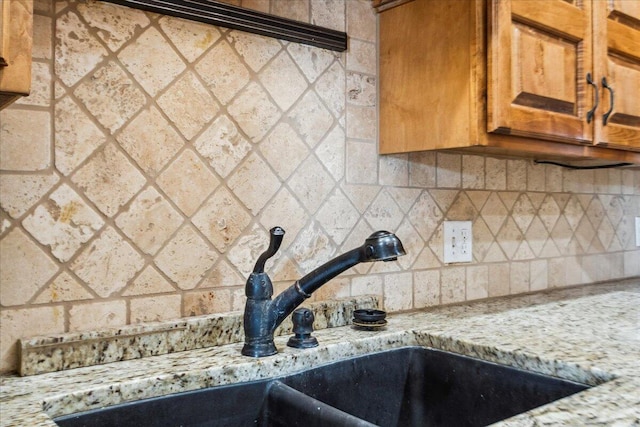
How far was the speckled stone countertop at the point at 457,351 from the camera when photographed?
→ 2.48 feet

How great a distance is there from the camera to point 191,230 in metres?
1.10

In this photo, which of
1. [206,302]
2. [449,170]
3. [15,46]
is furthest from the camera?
[449,170]

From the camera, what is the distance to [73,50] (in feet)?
3.19

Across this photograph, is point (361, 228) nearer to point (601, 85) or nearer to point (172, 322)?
point (172, 322)

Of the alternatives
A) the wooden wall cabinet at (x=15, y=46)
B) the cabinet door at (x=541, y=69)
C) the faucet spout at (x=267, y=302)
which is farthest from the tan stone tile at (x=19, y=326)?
the cabinet door at (x=541, y=69)

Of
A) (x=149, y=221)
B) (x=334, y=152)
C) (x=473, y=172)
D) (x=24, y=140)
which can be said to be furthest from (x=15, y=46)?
(x=473, y=172)

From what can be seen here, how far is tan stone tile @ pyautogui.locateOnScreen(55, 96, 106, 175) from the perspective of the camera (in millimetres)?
956

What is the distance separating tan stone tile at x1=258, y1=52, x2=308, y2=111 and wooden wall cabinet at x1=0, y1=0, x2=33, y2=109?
63cm

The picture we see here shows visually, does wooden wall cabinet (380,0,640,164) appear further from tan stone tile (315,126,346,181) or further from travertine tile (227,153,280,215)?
travertine tile (227,153,280,215)

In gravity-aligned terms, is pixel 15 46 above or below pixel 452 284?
above

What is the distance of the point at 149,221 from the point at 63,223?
0.16m

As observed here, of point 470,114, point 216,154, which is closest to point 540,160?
point 470,114

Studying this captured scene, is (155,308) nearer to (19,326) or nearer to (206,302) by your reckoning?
(206,302)

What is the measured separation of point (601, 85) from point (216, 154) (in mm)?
1017
